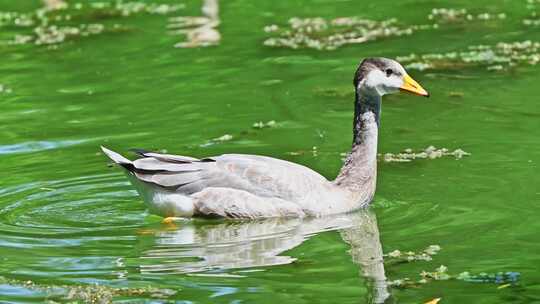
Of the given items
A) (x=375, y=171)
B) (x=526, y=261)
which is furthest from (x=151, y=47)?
(x=526, y=261)

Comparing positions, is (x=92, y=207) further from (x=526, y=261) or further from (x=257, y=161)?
(x=526, y=261)

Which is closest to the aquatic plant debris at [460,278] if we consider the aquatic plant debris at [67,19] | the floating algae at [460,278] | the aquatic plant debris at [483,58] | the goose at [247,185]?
the floating algae at [460,278]

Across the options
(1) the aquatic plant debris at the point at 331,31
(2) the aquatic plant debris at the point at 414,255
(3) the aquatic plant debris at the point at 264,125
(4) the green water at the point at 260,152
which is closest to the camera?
(4) the green water at the point at 260,152

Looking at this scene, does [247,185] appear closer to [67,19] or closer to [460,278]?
[460,278]

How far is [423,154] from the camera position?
502 inches

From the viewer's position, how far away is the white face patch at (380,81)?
11.5 m

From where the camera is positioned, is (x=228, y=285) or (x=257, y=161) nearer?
(x=228, y=285)

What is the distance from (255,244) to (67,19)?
11.5 metres

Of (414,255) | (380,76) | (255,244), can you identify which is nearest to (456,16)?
(380,76)

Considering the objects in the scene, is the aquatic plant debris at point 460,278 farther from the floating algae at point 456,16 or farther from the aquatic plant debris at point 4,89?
the floating algae at point 456,16

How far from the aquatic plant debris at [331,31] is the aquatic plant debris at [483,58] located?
4.94ft

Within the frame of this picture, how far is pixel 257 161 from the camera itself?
11273 millimetres

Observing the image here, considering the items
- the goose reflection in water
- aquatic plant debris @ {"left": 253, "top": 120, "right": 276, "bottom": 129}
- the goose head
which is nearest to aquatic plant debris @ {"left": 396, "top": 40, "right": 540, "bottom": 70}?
aquatic plant debris @ {"left": 253, "top": 120, "right": 276, "bottom": 129}

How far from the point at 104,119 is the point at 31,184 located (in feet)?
9.41
